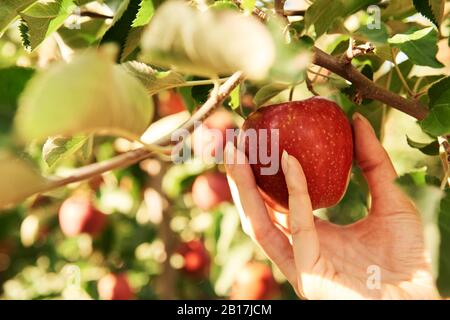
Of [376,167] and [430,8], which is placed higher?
[430,8]

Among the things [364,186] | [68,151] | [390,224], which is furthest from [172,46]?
[364,186]

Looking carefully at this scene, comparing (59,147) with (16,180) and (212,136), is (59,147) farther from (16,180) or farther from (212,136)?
(212,136)

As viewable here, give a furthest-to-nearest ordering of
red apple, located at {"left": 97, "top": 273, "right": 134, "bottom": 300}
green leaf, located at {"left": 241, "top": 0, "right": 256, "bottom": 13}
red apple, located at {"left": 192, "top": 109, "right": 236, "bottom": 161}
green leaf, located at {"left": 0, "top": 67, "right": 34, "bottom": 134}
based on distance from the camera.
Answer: red apple, located at {"left": 97, "top": 273, "right": 134, "bottom": 300} → red apple, located at {"left": 192, "top": 109, "right": 236, "bottom": 161} → green leaf, located at {"left": 241, "top": 0, "right": 256, "bottom": 13} → green leaf, located at {"left": 0, "top": 67, "right": 34, "bottom": 134}

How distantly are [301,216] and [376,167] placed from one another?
0.77ft

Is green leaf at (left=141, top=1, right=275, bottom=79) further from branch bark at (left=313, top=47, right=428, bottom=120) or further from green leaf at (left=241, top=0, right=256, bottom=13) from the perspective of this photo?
branch bark at (left=313, top=47, right=428, bottom=120)

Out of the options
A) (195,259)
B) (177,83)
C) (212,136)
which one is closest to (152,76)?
(177,83)

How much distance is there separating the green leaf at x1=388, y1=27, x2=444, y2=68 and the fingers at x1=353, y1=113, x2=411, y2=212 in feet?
0.58

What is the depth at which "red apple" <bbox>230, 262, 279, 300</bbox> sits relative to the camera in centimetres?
185

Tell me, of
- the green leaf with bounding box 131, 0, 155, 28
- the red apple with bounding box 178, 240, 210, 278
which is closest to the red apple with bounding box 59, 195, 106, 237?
→ the red apple with bounding box 178, 240, 210, 278

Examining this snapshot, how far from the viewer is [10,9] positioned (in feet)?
2.38

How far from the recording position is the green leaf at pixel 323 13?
2.40ft

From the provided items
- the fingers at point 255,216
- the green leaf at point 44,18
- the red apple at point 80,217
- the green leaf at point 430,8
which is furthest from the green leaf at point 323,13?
the red apple at point 80,217

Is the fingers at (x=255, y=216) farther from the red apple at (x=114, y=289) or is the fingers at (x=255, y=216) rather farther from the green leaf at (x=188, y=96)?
the red apple at (x=114, y=289)

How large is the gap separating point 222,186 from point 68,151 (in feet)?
3.56
